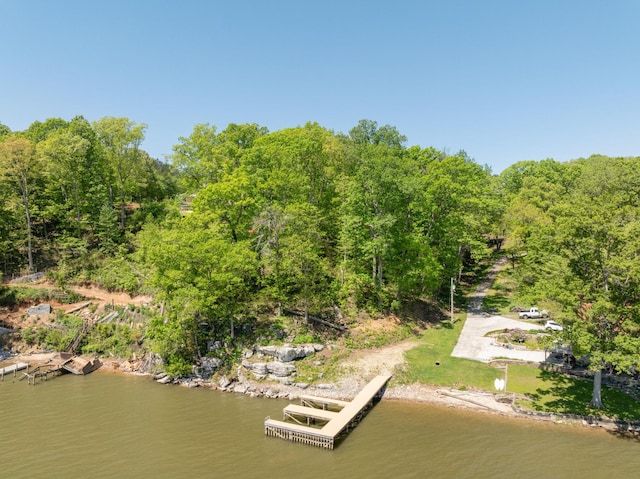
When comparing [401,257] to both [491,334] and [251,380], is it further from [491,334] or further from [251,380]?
[251,380]

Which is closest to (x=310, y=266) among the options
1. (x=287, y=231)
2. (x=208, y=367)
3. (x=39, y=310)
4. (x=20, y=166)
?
(x=287, y=231)

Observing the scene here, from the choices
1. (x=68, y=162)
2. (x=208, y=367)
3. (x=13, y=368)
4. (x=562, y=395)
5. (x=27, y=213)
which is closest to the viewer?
(x=562, y=395)

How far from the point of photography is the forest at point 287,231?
22.9 meters

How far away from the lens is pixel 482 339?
3422cm

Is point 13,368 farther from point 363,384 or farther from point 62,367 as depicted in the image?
point 363,384

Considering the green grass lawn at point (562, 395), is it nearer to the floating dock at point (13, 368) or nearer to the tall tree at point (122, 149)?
the floating dock at point (13, 368)

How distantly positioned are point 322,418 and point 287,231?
53.1 feet

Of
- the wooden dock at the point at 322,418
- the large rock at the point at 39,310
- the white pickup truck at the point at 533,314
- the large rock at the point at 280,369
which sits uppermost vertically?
the white pickup truck at the point at 533,314

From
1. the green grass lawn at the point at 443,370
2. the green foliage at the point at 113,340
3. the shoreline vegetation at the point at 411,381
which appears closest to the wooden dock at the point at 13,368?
the shoreline vegetation at the point at 411,381

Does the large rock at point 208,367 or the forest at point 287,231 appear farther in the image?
the large rock at point 208,367

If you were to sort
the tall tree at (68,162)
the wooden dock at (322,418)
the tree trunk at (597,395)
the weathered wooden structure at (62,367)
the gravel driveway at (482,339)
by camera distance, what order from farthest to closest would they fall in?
the tall tree at (68,162) < the weathered wooden structure at (62,367) < the gravel driveway at (482,339) < the tree trunk at (597,395) < the wooden dock at (322,418)

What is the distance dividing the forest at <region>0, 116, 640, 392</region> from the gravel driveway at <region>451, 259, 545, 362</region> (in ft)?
13.5

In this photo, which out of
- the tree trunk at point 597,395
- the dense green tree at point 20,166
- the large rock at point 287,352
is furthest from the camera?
the dense green tree at point 20,166

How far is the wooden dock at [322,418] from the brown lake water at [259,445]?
0.53 m
